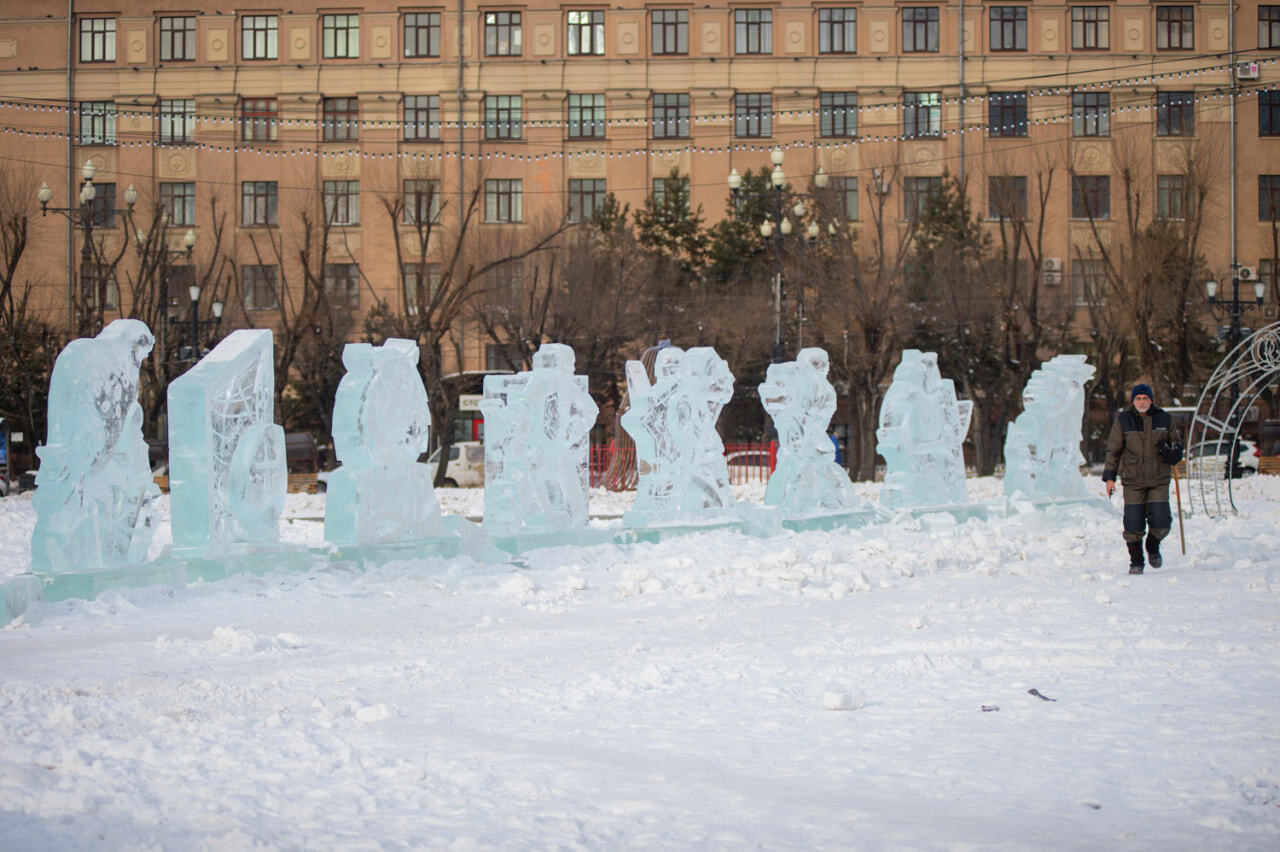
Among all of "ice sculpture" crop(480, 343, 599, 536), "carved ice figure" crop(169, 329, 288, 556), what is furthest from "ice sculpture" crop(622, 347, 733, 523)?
"carved ice figure" crop(169, 329, 288, 556)

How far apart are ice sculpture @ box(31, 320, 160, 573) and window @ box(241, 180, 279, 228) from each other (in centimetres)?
3335

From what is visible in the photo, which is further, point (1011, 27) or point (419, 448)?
point (1011, 27)

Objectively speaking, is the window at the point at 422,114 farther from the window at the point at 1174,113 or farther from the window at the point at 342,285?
the window at the point at 1174,113

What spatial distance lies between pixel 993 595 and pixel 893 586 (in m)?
0.94

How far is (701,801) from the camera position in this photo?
4770 mm

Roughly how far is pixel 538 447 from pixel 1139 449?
539cm

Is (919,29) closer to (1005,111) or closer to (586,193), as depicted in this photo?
(1005,111)

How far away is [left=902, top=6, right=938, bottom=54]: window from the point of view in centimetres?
4266

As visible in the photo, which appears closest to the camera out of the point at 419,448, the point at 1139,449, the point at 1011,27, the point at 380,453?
the point at 1139,449

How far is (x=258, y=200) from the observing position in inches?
1661

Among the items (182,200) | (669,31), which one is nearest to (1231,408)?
(669,31)

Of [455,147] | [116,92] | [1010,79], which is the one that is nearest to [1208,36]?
[1010,79]

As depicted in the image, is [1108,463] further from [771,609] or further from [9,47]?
[9,47]

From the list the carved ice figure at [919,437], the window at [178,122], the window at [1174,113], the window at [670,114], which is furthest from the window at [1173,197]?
the window at [178,122]
